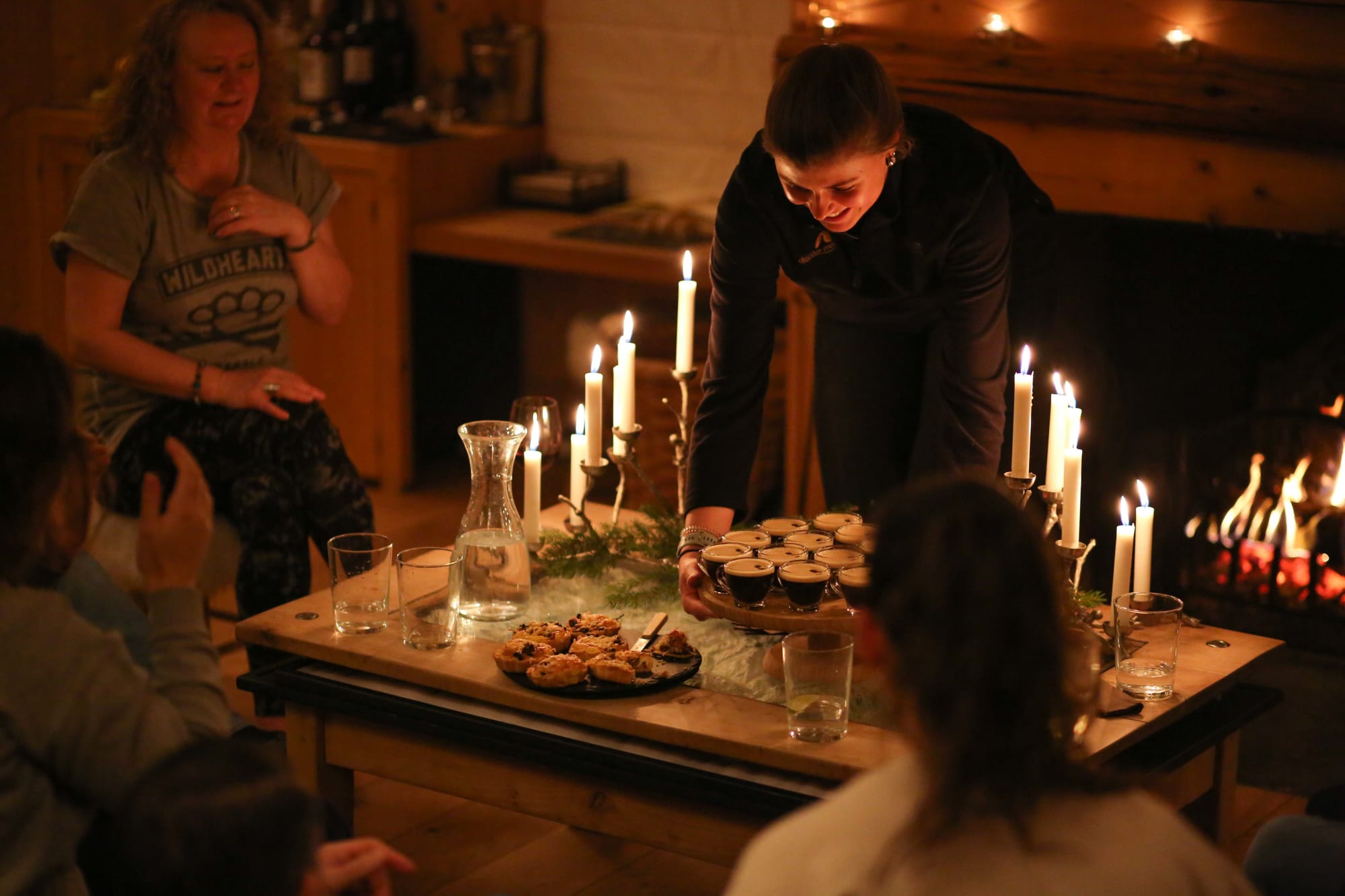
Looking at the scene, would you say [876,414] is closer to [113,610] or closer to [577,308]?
[113,610]

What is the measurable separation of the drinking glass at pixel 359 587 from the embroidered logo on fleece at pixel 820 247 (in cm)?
72

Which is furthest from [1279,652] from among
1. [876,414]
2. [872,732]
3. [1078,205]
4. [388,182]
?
[388,182]

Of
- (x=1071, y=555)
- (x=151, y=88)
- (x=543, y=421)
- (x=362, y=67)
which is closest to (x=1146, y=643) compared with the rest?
(x=1071, y=555)

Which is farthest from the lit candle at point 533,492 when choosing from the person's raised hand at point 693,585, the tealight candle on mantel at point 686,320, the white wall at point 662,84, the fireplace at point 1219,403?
the white wall at point 662,84

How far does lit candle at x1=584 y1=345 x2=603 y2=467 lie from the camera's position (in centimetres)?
230

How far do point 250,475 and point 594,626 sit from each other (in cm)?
94

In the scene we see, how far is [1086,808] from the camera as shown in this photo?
1072mm

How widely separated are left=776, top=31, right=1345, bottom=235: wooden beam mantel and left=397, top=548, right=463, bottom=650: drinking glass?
5.91 feet

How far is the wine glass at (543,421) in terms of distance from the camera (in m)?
2.36

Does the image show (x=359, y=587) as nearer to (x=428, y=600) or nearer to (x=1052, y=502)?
(x=428, y=600)

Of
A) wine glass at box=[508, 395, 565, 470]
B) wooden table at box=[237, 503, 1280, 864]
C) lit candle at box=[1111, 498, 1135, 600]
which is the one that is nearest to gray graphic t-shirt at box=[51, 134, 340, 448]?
wine glass at box=[508, 395, 565, 470]

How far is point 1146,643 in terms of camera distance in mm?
1909

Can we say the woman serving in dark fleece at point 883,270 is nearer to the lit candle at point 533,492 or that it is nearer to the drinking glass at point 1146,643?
the lit candle at point 533,492

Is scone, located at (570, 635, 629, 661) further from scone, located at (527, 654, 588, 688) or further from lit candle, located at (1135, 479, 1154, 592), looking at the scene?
lit candle, located at (1135, 479, 1154, 592)
